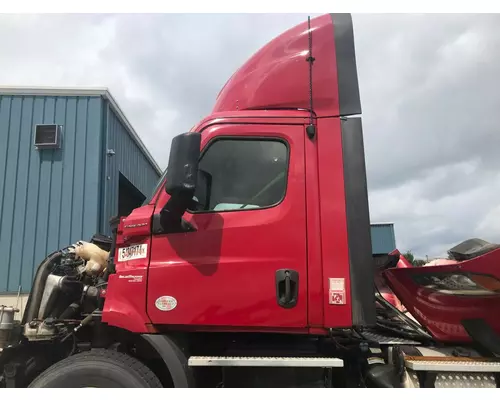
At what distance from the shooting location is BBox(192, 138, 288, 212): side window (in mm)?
2895

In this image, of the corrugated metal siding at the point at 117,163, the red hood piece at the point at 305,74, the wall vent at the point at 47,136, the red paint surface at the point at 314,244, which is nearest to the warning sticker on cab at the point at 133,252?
the red paint surface at the point at 314,244

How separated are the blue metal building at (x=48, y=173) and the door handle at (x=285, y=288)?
6405mm

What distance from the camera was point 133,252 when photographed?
2.96m

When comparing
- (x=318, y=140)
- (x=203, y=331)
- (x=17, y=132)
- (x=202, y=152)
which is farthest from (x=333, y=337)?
(x=17, y=132)

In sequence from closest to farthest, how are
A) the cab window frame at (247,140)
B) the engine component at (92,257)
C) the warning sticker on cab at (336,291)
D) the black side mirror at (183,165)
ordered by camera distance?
the black side mirror at (183,165) → the warning sticker on cab at (336,291) → the cab window frame at (247,140) → the engine component at (92,257)

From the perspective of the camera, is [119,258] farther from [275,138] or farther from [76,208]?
[76,208]

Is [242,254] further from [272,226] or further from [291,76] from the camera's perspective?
A: [291,76]

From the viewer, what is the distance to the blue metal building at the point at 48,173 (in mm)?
7988

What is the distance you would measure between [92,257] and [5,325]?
842mm

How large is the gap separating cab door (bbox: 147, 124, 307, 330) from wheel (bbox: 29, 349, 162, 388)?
36 centimetres

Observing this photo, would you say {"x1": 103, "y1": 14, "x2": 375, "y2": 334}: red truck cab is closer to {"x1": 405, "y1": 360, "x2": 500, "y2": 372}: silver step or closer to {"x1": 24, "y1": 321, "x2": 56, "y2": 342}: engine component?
{"x1": 405, "y1": 360, "x2": 500, "y2": 372}: silver step

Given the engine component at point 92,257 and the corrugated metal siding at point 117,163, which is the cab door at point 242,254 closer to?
the engine component at point 92,257

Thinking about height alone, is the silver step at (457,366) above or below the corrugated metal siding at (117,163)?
below

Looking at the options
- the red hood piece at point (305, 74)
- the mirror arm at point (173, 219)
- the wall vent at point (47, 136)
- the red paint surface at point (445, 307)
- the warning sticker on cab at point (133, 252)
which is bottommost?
the red paint surface at point (445, 307)
